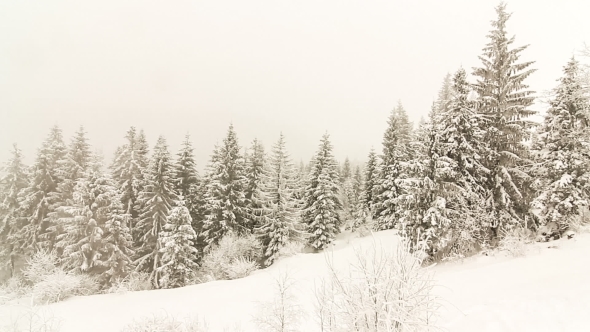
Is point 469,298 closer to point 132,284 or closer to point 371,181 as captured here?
point 132,284

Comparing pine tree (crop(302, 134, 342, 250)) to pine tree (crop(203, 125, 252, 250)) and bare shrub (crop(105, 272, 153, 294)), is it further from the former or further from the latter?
bare shrub (crop(105, 272, 153, 294))

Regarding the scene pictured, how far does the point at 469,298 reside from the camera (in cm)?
909

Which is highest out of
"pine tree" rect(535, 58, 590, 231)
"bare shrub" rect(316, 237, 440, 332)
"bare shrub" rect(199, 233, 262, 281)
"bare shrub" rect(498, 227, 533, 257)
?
"pine tree" rect(535, 58, 590, 231)

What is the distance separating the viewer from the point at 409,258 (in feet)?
18.0

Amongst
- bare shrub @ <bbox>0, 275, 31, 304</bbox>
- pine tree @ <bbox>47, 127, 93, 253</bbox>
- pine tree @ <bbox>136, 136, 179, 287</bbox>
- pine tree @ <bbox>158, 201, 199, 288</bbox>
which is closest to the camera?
bare shrub @ <bbox>0, 275, 31, 304</bbox>

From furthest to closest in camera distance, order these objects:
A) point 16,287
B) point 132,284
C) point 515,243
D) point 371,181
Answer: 1. point 371,181
2. point 132,284
3. point 16,287
4. point 515,243

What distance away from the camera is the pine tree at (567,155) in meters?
14.5

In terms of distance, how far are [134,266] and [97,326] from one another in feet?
45.8

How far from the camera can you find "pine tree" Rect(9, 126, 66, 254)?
25.4 meters

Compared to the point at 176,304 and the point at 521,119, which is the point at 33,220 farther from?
the point at 521,119

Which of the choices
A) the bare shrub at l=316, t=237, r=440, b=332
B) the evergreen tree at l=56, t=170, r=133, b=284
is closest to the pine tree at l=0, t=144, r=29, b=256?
the evergreen tree at l=56, t=170, r=133, b=284

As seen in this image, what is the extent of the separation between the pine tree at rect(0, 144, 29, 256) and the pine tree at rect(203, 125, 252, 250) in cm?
1624

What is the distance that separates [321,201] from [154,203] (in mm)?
16717

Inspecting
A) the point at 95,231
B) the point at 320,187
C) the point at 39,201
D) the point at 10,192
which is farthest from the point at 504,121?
the point at 10,192
